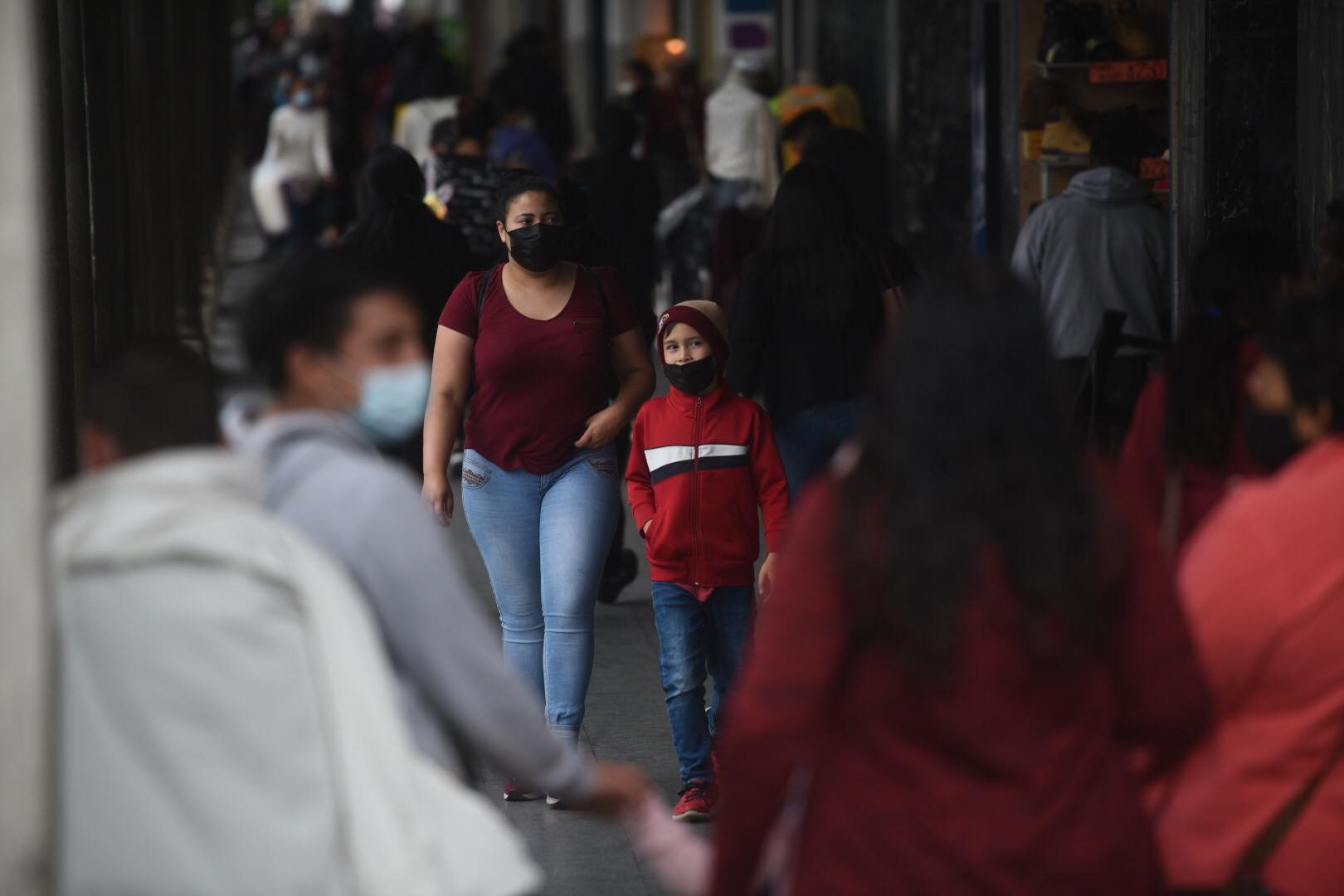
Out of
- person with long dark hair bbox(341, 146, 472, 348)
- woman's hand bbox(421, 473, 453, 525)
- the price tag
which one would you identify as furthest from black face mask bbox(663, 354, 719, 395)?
the price tag

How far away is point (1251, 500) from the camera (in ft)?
10.1

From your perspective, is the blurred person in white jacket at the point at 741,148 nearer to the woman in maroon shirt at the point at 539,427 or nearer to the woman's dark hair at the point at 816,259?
the woman's dark hair at the point at 816,259

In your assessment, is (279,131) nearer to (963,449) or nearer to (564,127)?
(564,127)

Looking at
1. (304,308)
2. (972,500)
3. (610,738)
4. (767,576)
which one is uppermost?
(304,308)

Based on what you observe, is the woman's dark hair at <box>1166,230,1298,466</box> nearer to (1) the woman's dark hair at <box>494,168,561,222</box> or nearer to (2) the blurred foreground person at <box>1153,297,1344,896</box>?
(2) the blurred foreground person at <box>1153,297,1344,896</box>

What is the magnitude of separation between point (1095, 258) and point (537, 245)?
3.32 m

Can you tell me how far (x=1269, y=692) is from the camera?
3.05 metres

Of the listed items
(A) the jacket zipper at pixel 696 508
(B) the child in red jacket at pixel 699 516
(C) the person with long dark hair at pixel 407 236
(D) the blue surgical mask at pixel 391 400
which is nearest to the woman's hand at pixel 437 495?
(B) the child in red jacket at pixel 699 516

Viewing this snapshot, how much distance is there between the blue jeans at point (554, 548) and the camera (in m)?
6.04

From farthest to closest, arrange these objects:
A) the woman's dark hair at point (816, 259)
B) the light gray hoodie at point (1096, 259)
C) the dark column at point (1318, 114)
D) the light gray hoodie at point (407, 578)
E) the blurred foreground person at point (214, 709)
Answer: the light gray hoodie at point (1096, 259), the dark column at point (1318, 114), the woman's dark hair at point (816, 259), the light gray hoodie at point (407, 578), the blurred foreground person at point (214, 709)

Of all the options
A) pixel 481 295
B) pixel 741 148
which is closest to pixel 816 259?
pixel 481 295

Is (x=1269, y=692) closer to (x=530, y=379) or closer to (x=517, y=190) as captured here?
(x=530, y=379)

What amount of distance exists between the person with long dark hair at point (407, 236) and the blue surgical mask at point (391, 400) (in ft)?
14.3

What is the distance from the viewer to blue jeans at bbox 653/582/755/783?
19.4 ft
